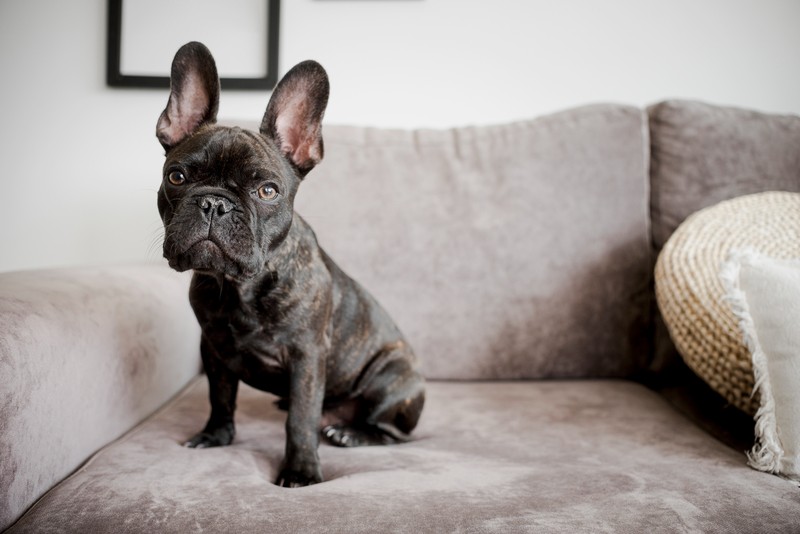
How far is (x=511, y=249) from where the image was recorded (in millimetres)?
1974

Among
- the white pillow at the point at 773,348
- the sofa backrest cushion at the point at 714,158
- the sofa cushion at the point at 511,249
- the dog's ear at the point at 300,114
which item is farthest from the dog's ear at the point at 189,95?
the sofa backrest cushion at the point at 714,158

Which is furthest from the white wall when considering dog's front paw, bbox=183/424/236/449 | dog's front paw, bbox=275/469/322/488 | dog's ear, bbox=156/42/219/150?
dog's front paw, bbox=275/469/322/488

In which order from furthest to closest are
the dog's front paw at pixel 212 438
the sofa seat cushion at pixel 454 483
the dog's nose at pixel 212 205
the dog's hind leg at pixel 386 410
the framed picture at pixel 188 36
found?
the framed picture at pixel 188 36 → the dog's hind leg at pixel 386 410 → the dog's front paw at pixel 212 438 → the dog's nose at pixel 212 205 → the sofa seat cushion at pixel 454 483

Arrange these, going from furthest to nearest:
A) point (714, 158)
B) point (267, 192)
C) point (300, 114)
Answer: point (714, 158) → point (300, 114) → point (267, 192)

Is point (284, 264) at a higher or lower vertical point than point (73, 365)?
higher

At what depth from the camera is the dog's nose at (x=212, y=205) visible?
1.14m

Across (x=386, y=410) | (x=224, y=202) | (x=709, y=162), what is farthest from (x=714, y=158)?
(x=224, y=202)

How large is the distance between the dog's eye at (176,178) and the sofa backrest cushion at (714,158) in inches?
61.0

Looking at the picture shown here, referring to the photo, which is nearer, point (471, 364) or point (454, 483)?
point (454, 483)

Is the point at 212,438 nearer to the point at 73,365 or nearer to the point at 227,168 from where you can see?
the point at 73,365

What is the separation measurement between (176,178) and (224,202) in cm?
16

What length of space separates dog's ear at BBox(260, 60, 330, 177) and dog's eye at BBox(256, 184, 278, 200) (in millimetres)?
170

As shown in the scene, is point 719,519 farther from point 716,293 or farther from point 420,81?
point 420,81

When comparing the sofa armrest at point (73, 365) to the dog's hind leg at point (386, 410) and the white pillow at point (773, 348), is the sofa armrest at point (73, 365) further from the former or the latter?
the white pillow at point (773, 348)
